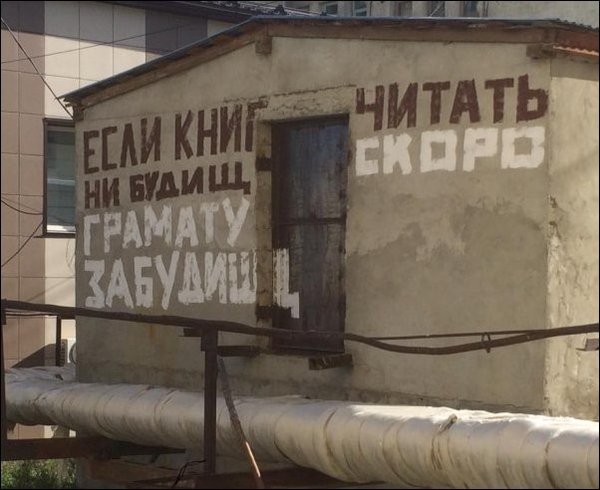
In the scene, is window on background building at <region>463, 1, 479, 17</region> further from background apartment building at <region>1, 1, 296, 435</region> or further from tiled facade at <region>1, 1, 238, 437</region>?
tiled facade at <region>1, 1, 238, 437</region>

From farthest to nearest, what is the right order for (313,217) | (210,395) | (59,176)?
(59,176) < (313,217) < (210,395)

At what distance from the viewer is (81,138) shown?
12.0 meters

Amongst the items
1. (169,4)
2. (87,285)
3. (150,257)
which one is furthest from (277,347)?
(169,4)

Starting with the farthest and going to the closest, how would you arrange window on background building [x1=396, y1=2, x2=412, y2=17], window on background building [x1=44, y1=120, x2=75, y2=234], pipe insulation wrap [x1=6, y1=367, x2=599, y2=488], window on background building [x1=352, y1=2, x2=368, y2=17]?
window on background building [x1=352, y1=2, x2=368, y2=17]
window on background building [x1=396, y1=2, x2=412, y2=17]
window on background building [x1=44, y1=120, x2=75, y2=234]
pipe insulation wrap [x1=6, y1=367, x2=599, y2=488]

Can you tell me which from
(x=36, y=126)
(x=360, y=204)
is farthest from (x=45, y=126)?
(x=360, y=204)

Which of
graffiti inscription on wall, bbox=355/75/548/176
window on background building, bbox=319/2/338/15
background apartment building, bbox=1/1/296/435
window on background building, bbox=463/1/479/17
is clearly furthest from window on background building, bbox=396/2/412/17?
graffiti inscription on wall, bbox=355/75/548/176

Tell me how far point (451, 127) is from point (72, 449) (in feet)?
13.7

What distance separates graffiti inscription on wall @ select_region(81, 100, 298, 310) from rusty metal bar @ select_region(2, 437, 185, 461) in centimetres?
134

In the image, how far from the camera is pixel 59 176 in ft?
55.7

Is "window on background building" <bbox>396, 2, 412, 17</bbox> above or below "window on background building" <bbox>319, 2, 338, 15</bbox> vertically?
below

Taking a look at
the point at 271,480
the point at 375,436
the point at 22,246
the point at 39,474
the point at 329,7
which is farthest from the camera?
the point at 329,7

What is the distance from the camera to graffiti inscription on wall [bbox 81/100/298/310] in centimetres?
1005

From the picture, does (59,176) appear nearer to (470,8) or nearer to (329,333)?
(329,333)

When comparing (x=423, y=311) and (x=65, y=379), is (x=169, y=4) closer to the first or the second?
(x=65, y=379)
